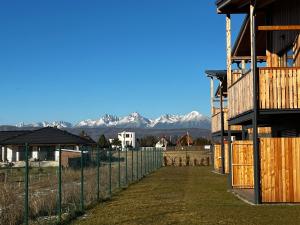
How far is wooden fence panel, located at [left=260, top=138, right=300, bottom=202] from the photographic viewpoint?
1480 cm

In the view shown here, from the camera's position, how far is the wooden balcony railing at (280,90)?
15203 mm

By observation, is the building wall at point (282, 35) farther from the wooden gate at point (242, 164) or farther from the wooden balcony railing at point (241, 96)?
the wooden gate at point (242, 164)

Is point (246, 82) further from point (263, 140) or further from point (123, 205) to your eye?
point (123, 205)

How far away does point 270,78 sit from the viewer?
1526cm

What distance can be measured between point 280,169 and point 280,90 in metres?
2.24

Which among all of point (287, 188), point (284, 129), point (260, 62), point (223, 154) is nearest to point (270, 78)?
point (287, 188)

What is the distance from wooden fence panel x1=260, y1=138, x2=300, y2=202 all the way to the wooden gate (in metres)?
5.90

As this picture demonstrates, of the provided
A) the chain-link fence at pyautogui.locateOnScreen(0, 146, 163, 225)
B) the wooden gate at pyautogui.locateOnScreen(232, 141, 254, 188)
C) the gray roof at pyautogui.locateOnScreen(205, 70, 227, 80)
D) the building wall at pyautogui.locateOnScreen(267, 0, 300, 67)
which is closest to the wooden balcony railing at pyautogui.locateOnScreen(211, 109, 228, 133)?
the gray roof at pyautogui.locateOnScreen(205, 70, 227, 80)

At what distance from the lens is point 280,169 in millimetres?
14891

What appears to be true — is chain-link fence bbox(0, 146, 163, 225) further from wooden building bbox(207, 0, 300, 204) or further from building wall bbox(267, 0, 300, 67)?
building wall bbox(267, 0, 300, 67)

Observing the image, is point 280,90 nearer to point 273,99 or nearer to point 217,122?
point 273,99

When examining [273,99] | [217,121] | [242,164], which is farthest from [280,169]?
[217,121]

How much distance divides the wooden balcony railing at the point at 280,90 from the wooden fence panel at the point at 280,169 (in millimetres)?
1026

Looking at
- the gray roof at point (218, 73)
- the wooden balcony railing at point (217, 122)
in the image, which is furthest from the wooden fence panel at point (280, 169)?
the gray roof at point (218, 73)
